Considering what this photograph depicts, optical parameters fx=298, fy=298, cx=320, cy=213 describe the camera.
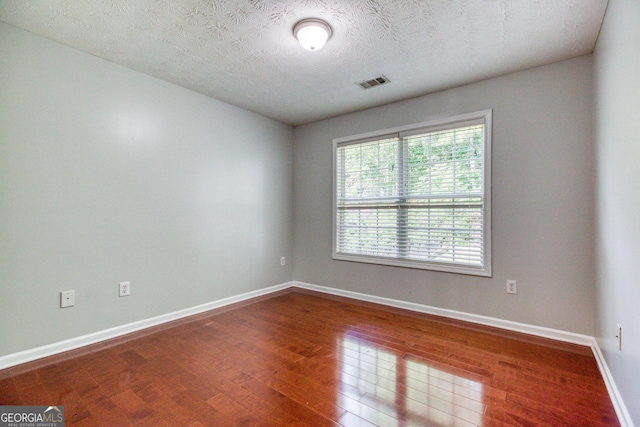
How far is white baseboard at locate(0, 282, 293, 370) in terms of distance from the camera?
84.7 inches

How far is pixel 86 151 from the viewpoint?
2494 millimetres

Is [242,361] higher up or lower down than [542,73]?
lower down

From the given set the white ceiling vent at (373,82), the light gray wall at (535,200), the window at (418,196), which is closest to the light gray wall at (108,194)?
the window at (418,196)

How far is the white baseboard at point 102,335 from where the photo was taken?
2.15 meters

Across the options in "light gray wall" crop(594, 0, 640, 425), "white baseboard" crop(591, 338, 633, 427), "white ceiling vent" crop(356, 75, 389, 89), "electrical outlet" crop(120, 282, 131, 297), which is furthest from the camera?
"white ceiling vent" crop(356, 75, 389, 89)

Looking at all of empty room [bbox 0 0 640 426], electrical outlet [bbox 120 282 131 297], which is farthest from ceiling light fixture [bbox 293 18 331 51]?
electrical outlet [bbox 120 282 131 297]

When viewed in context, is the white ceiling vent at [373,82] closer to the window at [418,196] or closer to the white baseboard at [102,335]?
the window at [418,196]

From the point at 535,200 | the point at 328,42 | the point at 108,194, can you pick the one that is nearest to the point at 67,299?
the point at 108,194

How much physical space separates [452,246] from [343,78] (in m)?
2.06

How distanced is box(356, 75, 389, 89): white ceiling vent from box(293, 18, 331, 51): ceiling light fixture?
899 mm

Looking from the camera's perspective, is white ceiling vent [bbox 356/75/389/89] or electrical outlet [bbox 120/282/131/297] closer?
electrical outlet [bbox 120/282/131/297]

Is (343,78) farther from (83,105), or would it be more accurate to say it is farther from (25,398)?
(25,398)

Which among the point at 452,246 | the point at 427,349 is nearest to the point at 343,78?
the point at 452,246

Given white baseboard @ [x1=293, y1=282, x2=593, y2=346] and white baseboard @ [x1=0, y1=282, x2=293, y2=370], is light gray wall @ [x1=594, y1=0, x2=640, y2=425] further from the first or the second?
white baseboard @ [x1=0, y1=282, x2=293, y2=370]
